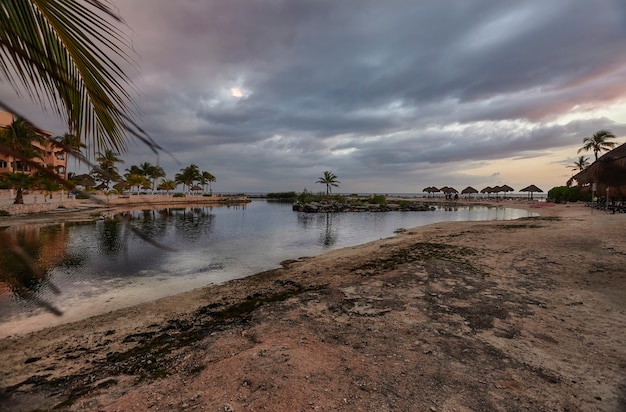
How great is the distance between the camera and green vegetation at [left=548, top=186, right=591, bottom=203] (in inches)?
1741

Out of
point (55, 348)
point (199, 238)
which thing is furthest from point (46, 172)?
point (199, 238)

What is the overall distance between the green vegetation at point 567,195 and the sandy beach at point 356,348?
1812 inches

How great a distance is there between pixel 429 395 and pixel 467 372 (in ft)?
2.75

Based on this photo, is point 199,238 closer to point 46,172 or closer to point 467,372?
point 467,372

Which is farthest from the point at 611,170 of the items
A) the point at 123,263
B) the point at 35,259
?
the point at 35,259

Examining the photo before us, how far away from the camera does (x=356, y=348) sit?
4996mm

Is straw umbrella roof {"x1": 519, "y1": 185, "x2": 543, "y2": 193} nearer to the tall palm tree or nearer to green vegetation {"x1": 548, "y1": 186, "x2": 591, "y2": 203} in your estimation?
green vegetation {"x1": 548, "y1": 186, "x2": 591, "y2": 203}

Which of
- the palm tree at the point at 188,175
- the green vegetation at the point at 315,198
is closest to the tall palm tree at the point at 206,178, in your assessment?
the palm tree at the point at 188,175

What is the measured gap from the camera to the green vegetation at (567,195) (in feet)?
145

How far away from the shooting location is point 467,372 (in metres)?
4.34

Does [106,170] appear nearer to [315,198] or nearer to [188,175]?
[315,198]

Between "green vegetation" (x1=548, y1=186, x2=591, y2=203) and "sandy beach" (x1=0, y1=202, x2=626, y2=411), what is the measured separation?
4604 centimetres

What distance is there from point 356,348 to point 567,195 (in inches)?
2313

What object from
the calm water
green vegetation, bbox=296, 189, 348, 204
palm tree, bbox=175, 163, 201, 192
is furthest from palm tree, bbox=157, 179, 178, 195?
the calm water
